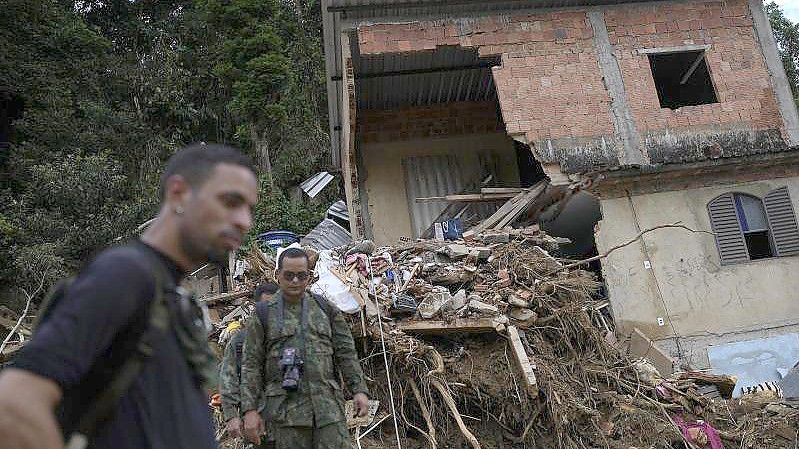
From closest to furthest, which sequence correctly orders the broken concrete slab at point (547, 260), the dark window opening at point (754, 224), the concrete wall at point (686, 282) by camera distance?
the broken concrete slab at point (547, 260) < the concrete wall at point (686, 282) < the dark window opening at point (754, 224)

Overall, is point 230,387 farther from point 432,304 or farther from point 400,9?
point 400,9

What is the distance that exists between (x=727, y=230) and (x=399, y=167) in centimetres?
638

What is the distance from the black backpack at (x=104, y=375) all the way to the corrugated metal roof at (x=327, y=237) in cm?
1169

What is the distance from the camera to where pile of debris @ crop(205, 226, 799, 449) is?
653 cm

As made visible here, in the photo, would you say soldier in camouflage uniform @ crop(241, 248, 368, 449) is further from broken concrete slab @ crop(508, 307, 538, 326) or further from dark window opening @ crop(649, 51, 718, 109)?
dark window opening @ crop(649, 51, 718, 109)

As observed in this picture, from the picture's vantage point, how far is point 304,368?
14.1 feet

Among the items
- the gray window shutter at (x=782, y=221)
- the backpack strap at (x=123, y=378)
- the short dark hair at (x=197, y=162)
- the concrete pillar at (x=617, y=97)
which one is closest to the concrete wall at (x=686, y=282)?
the gray window shutter at (x=782, y=221)

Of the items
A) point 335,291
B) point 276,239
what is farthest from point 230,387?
point 276,239

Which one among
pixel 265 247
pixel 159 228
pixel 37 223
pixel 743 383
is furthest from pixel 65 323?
pixel 37 223

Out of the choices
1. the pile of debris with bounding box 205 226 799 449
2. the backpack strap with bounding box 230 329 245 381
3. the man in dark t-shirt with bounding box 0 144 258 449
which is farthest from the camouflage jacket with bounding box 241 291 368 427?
the man in dark t-shirt with bounding box 0 144 258 449

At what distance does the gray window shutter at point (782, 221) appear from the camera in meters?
10.9

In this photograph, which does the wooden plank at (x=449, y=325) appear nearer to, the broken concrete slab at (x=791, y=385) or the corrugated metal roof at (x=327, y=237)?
the broken concrete slab at (x=791, y=385)

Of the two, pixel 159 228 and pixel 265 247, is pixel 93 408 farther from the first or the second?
pixel 265 247

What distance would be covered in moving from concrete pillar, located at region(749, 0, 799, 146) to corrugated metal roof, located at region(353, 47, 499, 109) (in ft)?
16.2
